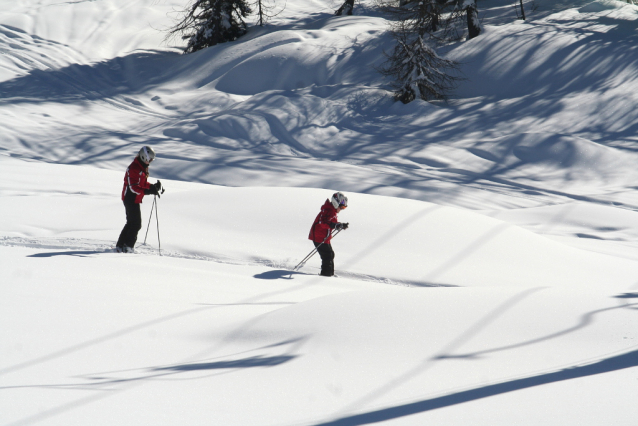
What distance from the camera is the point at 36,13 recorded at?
2367cm

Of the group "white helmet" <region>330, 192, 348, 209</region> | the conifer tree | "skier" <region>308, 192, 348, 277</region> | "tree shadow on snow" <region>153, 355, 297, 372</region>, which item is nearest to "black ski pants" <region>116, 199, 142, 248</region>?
"skier" <region>308, 192, 348, 277</region>

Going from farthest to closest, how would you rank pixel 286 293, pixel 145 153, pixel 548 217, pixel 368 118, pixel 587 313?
pixel 368 118 → pixel 548 217 → pixel 145 153 → pixel 286 293 → pixel 587 313

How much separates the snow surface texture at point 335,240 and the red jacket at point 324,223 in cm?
56

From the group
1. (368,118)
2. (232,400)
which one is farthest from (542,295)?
(368,118)

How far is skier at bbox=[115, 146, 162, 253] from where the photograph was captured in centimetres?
663

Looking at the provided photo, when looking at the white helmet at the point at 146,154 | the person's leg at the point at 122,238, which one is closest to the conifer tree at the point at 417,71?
the white helmet at the point at 146,154

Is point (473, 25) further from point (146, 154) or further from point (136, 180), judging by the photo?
point (136, 180)

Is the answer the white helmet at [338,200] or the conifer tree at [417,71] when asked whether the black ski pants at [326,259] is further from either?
the conifer tree at [417,71]

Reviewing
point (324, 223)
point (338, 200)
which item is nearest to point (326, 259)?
point (324, 223)

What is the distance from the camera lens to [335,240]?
7.47 metres

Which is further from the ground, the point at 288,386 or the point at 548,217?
the point at 288,386

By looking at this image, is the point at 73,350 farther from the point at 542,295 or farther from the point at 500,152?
the point at 500,152

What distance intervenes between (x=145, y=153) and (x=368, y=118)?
11067 millimetres

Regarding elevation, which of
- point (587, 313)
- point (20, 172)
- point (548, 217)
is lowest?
point (548, 217)
